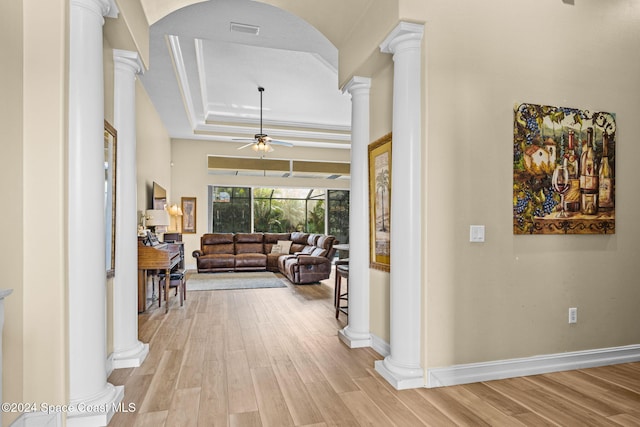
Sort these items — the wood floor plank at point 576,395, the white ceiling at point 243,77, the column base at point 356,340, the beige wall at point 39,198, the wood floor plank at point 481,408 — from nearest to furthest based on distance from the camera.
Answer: the beige wall at point 39,198, the wood floor plank at point 481,408, the wood floor plank at point 576,395, the column base at point 356,340, the white ceiling at point 243,77

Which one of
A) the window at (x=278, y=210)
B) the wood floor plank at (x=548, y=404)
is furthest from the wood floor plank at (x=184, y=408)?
the window at (x=278, y=210)

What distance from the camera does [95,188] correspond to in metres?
2.23

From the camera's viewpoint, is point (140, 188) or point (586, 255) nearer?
point (586, 255)

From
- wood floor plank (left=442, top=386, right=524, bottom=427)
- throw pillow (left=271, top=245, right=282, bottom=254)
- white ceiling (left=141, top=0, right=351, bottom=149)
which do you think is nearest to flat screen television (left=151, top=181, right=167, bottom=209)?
white ceiling (left=141, top=0, right=351, bottom=149)

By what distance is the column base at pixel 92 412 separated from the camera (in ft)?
7.07

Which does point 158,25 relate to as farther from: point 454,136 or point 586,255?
point 586,255

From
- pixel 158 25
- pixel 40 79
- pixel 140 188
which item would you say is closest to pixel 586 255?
pixel 40 79

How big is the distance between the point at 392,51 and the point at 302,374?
2.56 m

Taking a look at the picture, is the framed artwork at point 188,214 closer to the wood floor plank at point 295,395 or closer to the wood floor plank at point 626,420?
the wood floor plank at point 295,395

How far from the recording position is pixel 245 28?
4.13m

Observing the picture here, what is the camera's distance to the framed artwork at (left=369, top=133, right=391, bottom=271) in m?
3.47

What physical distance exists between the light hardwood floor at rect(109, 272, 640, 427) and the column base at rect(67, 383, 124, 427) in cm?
7

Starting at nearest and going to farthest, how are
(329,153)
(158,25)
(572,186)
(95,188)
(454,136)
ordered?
(95,188), (454,136), (572,186), (158,25), (329,153)

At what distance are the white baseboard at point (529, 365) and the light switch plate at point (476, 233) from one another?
0.91m
